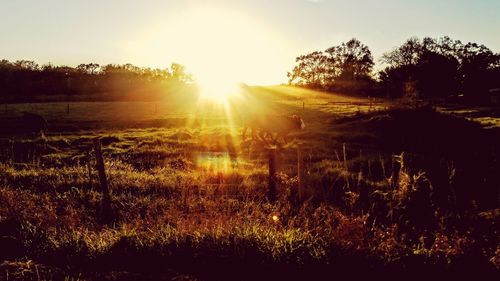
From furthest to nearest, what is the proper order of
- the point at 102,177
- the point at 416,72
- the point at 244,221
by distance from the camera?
the point at 416,72
the point at 102,177
the point at 244,221

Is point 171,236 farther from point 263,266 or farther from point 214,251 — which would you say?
point 263,266

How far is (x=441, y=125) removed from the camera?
29.1 metres

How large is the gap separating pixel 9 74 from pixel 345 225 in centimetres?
9996

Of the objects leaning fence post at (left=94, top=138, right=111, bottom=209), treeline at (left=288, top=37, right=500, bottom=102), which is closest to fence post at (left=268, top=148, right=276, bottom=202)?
leaning fence post at (left=94, top=138, right=111, bottom=209)

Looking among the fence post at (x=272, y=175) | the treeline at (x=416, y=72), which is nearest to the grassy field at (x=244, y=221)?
the fence post at (x=272, y=175)

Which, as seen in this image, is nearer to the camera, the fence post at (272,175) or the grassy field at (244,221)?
the grassy field at (244,221)

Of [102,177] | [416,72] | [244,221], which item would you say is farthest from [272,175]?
[416,72]

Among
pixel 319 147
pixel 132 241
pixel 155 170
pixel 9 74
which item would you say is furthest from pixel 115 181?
pixel 9 74

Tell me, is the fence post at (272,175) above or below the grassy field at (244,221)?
above

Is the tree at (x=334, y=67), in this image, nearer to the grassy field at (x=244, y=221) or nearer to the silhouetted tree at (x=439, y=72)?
the silhouetted tree at (x=439, y=72)

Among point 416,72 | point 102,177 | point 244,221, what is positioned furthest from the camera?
point 416,72

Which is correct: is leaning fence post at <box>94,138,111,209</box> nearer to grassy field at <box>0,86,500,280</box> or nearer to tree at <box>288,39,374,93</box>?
grassy field at <box>0,86,500,280</box>

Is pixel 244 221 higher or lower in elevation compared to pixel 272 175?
lower

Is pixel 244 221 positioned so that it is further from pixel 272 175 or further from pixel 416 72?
pixel 416 72
